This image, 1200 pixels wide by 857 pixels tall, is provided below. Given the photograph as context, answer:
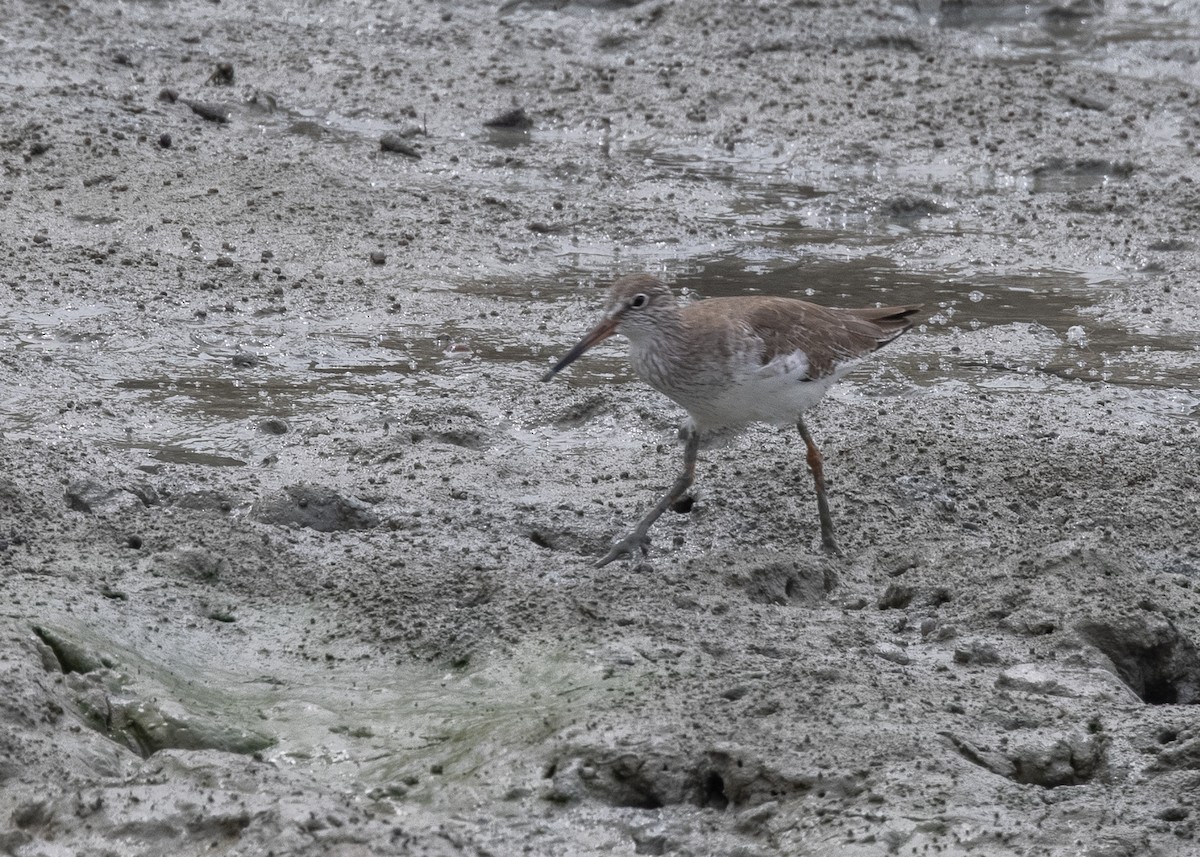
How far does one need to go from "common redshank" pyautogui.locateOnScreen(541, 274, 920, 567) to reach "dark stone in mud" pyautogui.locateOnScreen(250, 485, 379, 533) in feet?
3.14

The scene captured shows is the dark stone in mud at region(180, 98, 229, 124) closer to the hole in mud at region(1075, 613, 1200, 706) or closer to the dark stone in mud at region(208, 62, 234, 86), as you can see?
the dark stone in mud at region(208, 62, 234, 86)

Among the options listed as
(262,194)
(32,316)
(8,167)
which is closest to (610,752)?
(32,316)

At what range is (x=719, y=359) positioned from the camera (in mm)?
5789

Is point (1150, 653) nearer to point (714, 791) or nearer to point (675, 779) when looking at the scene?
point (714, 791)

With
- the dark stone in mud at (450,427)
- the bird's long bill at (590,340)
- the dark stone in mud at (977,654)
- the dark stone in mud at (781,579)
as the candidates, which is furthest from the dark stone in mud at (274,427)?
the dark stone in mud at (977,654)

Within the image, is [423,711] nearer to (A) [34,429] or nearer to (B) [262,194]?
(A) [34,429]

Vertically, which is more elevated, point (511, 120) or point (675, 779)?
point (511, 120)

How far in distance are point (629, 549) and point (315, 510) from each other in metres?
1.29

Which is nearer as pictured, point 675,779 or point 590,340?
point 675,779

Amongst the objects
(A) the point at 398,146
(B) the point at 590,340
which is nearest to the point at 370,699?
(B) the point at 590,340

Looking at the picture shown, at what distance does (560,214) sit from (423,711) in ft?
18.8

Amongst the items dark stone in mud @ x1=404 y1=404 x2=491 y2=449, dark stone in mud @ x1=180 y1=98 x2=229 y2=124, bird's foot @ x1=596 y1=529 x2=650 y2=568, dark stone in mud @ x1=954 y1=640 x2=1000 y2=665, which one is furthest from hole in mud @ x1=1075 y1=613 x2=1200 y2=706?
dark stone in mud @ x1=180 y1=98 x2=229 y2=124

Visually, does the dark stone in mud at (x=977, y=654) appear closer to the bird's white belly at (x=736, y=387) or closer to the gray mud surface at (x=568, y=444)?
the gray mud surface at (x=568, y=444)

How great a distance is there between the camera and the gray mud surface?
417 centimetres
